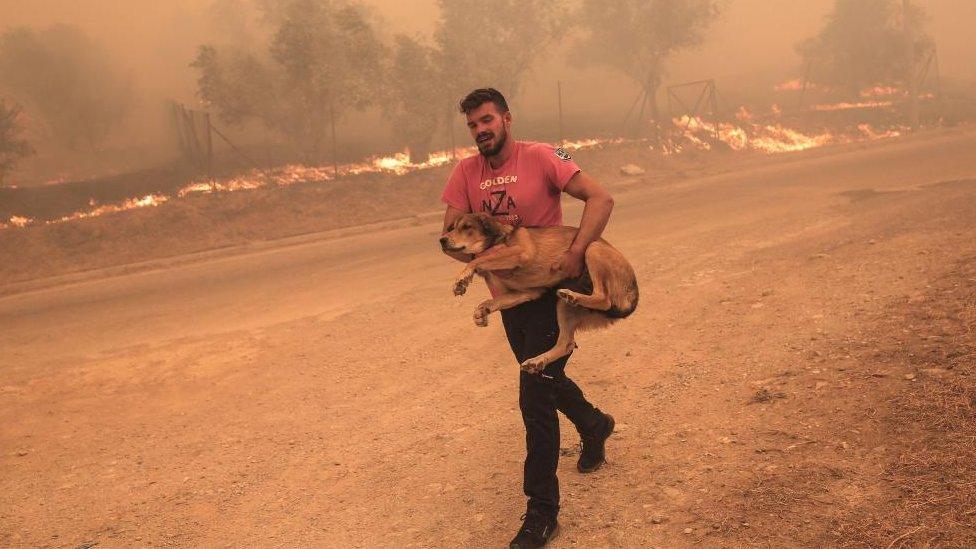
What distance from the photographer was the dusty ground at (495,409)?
3.64 metres

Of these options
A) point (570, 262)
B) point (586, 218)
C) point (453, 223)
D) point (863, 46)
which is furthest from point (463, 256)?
point (863, 46)

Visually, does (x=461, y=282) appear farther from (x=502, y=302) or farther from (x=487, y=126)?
(x=487, y=126)

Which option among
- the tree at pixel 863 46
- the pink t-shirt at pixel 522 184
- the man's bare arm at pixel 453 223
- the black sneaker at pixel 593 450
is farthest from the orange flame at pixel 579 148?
the black sneaker at pixel 593 450

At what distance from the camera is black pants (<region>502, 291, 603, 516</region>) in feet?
11.2

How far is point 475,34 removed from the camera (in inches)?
1339

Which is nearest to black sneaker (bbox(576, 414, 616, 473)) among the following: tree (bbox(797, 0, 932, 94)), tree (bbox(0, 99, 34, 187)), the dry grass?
the dry grass

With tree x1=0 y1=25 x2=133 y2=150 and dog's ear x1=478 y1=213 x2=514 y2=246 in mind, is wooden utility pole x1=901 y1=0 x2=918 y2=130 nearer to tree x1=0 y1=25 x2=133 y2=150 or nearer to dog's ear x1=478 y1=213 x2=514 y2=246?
dog's ear x1=478 y1=213 x2=514 y2=246

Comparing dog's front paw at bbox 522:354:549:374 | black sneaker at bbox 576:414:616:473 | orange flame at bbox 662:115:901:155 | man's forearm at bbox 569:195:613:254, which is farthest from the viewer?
orange flame at bbox 662:115:901:155

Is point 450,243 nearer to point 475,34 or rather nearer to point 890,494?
point 890,494

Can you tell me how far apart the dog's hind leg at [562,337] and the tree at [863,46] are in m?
39.4

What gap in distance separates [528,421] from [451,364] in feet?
10.3

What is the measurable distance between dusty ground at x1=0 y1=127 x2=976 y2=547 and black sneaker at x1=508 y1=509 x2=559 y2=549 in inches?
5.6

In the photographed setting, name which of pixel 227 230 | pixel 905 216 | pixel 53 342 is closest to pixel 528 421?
pixel 53 342

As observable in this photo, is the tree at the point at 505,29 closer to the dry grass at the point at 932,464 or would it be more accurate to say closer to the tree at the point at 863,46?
the tree at the point at 863,46
